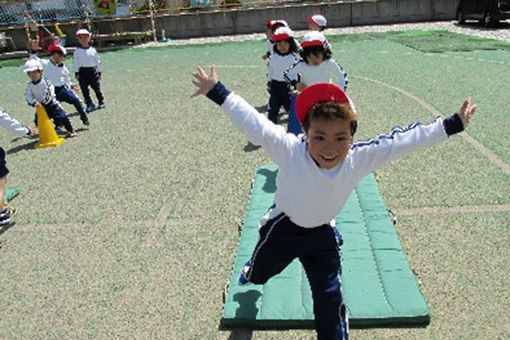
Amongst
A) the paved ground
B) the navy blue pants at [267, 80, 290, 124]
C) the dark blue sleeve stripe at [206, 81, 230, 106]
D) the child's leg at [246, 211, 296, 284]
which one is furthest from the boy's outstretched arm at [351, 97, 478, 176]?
the paved ground

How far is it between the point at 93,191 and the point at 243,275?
11.8 ft

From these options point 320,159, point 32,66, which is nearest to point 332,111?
point 320,159

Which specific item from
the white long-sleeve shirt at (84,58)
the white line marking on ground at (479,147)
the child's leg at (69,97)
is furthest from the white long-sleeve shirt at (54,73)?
the white line marking on ground at (479,147)

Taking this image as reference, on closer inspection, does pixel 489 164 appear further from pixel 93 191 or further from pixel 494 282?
pixel 93 191

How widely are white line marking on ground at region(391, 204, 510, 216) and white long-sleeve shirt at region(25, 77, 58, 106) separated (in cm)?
697

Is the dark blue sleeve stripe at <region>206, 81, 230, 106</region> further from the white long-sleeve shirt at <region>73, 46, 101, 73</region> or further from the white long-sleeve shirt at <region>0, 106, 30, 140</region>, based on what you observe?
the white long-sleeve shirt at <region>73, 46, 101, 73</region>

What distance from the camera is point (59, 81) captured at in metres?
9.58

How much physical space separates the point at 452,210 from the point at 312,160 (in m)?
3.02

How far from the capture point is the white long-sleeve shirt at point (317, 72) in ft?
18.6

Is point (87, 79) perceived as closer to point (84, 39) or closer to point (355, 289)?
point (84, 39)

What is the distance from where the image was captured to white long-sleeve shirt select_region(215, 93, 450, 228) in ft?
9.10

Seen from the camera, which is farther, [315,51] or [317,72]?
[317,72]

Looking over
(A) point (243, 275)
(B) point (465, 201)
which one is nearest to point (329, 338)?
(A) point (243, 275)

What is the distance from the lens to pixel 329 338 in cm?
285
